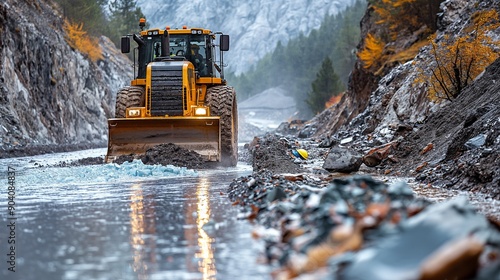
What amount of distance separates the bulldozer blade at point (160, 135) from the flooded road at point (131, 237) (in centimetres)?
663

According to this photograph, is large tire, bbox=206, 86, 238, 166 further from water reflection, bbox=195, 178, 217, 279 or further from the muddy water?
water reflection, bbox=195, 178, 217, 279

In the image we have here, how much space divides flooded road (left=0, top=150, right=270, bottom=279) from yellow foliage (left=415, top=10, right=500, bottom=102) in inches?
401

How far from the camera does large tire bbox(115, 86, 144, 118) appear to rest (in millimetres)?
18156

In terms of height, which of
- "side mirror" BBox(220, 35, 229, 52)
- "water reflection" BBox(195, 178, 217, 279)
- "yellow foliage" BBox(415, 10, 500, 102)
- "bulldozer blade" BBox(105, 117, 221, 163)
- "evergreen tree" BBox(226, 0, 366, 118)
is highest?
"evergreen tree" BBox(226, 0, 366, 118)

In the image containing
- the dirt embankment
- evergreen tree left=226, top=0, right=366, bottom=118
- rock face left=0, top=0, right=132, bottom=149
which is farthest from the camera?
evergreen tree left=226, top=0, right=366, bottom=118

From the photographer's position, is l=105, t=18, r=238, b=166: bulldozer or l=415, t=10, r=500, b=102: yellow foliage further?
l=415, t=10, r=500, b=102: yellow foliage

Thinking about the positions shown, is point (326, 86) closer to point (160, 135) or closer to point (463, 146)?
point (160, 135)

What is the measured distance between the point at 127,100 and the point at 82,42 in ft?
116

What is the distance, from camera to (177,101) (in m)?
17.8

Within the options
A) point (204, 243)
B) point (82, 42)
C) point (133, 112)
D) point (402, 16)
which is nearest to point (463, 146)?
point (204, 243)

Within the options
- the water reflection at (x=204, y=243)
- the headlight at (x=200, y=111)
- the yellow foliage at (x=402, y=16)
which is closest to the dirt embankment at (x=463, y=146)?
the water reflection at (x=204, y=243)

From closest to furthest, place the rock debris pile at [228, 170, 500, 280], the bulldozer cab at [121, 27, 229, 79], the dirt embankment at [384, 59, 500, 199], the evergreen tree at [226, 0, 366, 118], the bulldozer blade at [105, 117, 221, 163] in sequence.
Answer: the rock debris pile at [228, 170, 500, 280] < the dirt embankment at [384, 59, 500, 199] < the bulldozer blade at [105, 117, 221, 163] < the bulldozer cab at [121, 27, 229, 79] < the evergreen tree at [226, 0, 366, 118]

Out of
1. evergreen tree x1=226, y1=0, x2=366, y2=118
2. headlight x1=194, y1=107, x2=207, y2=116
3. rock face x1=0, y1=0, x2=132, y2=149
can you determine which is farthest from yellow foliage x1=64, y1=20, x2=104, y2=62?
evergreen tree x1=226, y1=0, x2=366, y2=118

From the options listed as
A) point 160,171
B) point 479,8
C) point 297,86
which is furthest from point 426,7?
point 297,86
